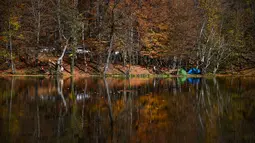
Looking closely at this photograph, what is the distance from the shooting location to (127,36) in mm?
45781

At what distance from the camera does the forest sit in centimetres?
4319

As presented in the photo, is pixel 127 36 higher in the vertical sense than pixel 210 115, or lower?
higher

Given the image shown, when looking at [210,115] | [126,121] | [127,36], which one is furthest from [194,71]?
[126,121]

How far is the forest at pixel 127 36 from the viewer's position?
4319 cm

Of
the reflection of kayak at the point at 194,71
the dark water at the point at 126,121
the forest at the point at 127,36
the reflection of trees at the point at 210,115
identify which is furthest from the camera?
the reflection of kayak at the point at 194,71

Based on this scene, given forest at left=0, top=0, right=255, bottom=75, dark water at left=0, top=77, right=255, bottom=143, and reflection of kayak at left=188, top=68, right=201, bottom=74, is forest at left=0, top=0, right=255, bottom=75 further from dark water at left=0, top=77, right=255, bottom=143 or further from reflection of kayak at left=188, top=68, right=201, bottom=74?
dark water at left=0, top=77, right=255, bottom=143

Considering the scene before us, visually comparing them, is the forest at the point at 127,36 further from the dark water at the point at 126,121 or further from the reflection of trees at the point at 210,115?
the reflection of trees at the point at 210,115

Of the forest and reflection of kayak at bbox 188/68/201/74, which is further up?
the forest

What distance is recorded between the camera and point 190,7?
173 ft

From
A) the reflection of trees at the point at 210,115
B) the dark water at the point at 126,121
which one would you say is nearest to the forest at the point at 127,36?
the dark water at the point at 126,121

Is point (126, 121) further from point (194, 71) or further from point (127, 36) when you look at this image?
point (194, 71)

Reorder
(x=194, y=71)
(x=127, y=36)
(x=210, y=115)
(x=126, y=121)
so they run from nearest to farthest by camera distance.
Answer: (x=126, y=121)
(x=210, y=115)
(x=127, y=36)
(x=194, y=71)

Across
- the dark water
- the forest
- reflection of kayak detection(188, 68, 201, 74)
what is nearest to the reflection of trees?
the dark water

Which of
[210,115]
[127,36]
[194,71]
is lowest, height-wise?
[210,115]
